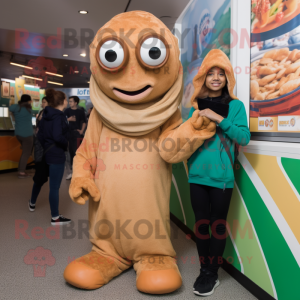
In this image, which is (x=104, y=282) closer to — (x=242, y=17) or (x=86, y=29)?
(x=242, y=17)

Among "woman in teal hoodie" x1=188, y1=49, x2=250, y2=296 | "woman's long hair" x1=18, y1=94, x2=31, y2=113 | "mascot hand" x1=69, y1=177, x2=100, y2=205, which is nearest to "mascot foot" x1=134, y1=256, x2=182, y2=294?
"woman in teal hoodie" x1=188, y1=49, x2=250, y2=296

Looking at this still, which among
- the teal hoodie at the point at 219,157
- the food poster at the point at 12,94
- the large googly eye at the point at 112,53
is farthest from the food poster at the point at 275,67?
the food poster at the point at 12,94

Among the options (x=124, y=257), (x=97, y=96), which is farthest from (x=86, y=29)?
(x=124, y=257)

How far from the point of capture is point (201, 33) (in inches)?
95.3

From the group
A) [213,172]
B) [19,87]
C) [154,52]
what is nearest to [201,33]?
[154,52]

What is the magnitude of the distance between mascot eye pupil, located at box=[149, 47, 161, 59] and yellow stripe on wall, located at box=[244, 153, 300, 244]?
0.79 metres

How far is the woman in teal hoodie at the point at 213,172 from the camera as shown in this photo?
1641 millimetres

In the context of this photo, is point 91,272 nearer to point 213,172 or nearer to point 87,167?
point 87,167

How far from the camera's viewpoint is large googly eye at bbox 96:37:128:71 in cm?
162

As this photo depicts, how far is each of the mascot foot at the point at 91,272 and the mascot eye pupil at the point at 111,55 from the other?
1.16m

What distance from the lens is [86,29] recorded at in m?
5.04

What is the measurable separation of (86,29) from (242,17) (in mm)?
3814

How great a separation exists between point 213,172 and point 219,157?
92 mm

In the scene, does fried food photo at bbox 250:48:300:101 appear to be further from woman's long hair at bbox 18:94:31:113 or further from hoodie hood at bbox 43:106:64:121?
woman's long hair at bbox 18:94:31:113
